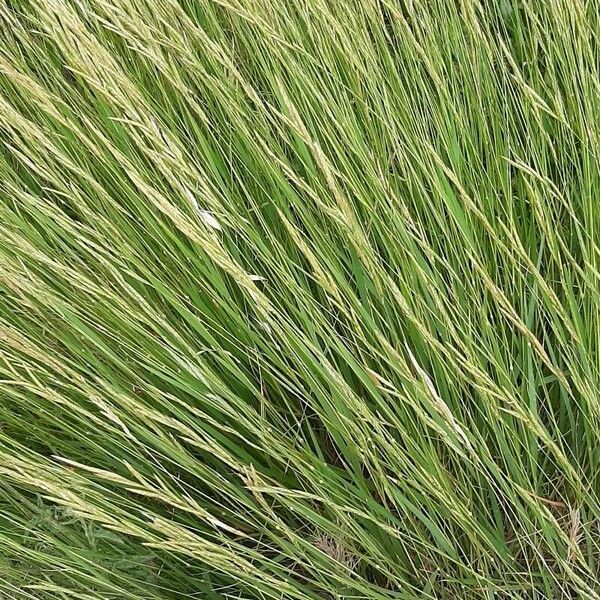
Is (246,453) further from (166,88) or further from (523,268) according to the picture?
(166,88)

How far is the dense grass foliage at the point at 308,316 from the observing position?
93cm

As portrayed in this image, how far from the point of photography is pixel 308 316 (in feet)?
3.43

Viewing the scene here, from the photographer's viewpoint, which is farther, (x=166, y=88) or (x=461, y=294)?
(x=166, y=88)

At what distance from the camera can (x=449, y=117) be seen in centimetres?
116

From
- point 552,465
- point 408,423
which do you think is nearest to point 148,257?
point 408,423

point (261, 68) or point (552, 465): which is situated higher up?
point (261, 68)

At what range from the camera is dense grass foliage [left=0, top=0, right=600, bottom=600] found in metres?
0.93

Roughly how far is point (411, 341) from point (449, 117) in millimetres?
398

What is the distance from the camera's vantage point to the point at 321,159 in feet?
2.48

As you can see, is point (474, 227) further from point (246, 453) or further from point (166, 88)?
point (166, 88)

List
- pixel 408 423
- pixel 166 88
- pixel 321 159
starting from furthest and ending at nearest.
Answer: pixel 166 88 < pixel 408 423 < pixel 321 159

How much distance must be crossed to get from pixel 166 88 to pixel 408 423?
0.74 meters

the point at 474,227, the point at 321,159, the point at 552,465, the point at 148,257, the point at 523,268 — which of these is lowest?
the point at 552,465

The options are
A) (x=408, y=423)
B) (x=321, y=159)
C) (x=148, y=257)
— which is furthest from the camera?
(x=148, y=257)
